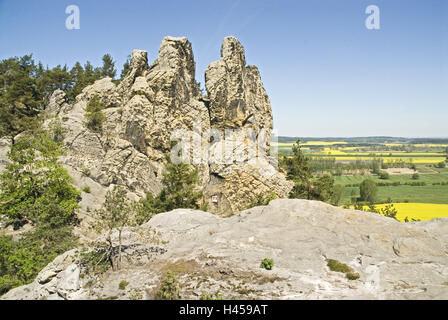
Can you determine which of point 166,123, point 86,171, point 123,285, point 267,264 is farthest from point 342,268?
point 166,123

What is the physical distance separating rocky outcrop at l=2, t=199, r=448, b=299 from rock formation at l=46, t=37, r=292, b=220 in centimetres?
1739

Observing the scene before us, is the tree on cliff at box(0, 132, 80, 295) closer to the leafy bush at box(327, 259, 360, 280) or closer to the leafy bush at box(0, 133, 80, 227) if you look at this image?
the leafy bush at box(0, 133, 80, 227)

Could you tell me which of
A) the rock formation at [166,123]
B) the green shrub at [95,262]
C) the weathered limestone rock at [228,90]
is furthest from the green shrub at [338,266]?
the weathered limestone rock at [228,90]

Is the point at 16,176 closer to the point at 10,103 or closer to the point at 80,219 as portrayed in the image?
the point at 80,219

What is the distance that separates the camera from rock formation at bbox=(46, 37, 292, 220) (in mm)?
33969

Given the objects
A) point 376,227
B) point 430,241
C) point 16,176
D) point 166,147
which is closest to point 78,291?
point 376,227

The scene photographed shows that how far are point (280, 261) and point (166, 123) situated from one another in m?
31.6

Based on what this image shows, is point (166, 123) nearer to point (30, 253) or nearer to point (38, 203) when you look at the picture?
point (38, 203)

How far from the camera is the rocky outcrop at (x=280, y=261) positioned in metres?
9.74

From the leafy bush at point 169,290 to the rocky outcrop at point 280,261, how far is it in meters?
0.28

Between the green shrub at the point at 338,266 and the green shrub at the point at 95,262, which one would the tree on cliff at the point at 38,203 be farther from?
the green shrub at the point at 338,266

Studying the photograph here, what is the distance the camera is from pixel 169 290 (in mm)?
10164

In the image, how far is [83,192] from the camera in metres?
31.1
